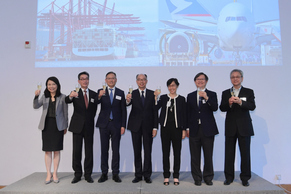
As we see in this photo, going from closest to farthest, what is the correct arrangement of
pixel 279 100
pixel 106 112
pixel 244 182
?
pixel 244 182, pixel 106 112, pixel 279 100

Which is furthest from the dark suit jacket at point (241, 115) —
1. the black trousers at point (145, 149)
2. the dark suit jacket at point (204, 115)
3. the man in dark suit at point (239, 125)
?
the black trousers at point (145, 149)

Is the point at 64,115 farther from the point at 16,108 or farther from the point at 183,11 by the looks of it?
the point at 183,11

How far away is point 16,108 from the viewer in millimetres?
4387

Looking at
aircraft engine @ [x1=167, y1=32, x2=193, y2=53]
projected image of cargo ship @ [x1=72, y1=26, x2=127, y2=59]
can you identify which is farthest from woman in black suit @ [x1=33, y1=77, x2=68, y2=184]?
aircraft engine @ [x1=167, y1=32, x2=193, y2=53]

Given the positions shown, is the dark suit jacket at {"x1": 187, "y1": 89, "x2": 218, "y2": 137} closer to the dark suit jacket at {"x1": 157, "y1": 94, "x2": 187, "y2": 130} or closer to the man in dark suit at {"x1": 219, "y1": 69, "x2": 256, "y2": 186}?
the dark suit jacket at {"x1": 157, "y1": 94, "x2": 187, "y2": 130}

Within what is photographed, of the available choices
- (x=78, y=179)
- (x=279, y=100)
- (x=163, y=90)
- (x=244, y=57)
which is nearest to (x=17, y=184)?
(x=78, y=179)

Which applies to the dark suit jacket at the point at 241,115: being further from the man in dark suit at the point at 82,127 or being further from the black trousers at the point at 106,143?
the man in dark suit at the point at 82,127

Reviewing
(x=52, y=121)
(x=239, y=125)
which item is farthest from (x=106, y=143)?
(x=239, y=125)

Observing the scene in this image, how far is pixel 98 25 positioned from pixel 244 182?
12.5 feet

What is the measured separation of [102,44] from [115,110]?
175 cm

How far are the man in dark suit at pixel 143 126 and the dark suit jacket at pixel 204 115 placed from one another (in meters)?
0.53

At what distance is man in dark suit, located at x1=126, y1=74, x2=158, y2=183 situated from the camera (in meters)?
3.16

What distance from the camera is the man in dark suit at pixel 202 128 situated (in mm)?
3031

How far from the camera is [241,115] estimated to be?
305 centimetres
